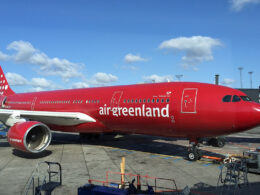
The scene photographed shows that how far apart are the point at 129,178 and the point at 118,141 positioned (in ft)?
30.8

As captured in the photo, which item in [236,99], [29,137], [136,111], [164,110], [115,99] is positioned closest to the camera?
[236,99]

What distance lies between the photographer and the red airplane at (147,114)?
10469 millimetres

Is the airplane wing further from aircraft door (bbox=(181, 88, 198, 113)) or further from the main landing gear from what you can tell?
the main landing gear

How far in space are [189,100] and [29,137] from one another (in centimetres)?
933

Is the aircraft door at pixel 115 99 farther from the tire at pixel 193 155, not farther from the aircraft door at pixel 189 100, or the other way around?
the tire at pixel 193 155

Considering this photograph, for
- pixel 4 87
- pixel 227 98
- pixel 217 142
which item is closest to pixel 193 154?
pixel 227 98

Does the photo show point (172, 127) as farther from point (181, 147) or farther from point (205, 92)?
point (181, 147)

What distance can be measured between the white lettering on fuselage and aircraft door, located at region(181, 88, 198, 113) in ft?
2.88

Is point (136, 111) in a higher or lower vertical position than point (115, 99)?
lower

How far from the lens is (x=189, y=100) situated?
11359 millimetres

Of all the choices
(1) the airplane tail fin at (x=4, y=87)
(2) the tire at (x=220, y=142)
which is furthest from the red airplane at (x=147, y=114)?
(1) the airplane tail fin at (x=4, y=87)

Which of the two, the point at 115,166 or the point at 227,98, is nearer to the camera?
the point at 227,98

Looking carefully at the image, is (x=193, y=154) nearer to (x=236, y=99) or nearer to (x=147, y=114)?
(x=147, y=114)

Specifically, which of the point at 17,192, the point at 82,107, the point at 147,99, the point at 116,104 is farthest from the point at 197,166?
the point at 82,107
